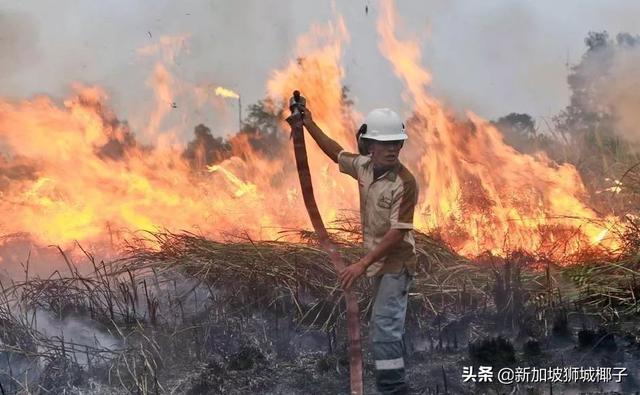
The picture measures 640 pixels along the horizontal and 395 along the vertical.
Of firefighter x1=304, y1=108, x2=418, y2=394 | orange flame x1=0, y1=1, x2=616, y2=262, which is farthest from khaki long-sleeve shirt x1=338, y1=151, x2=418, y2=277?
orange flame x1=0, y1=1, x2=616, y2=262

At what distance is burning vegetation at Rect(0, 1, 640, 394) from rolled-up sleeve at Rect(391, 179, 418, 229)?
1.61 metres

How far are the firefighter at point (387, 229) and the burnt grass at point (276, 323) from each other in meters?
0.70

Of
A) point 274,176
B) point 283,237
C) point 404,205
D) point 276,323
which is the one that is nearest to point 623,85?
point 274,176

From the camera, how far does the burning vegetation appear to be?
18.0 feet

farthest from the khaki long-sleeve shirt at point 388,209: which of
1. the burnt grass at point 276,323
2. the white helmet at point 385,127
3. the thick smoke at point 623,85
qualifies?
the thick smoke at point 623,85

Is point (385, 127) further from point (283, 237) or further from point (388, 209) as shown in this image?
point (283, 237)

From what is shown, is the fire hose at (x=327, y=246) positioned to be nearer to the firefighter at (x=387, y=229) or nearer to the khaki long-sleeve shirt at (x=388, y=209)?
the firefighter at (x=387, y=229)

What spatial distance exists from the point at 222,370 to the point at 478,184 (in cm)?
411

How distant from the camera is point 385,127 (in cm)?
442

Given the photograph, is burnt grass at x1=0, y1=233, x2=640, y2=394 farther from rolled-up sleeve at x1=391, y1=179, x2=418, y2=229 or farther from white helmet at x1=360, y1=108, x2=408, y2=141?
white helmet at x1=360, y1=108, x2=408, y2=141

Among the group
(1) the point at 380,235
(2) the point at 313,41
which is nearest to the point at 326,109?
(2) the point at 313,41

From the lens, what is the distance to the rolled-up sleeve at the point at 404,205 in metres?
4.39

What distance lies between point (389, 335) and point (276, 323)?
5.36ft

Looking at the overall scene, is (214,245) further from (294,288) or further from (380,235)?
(380,235)
